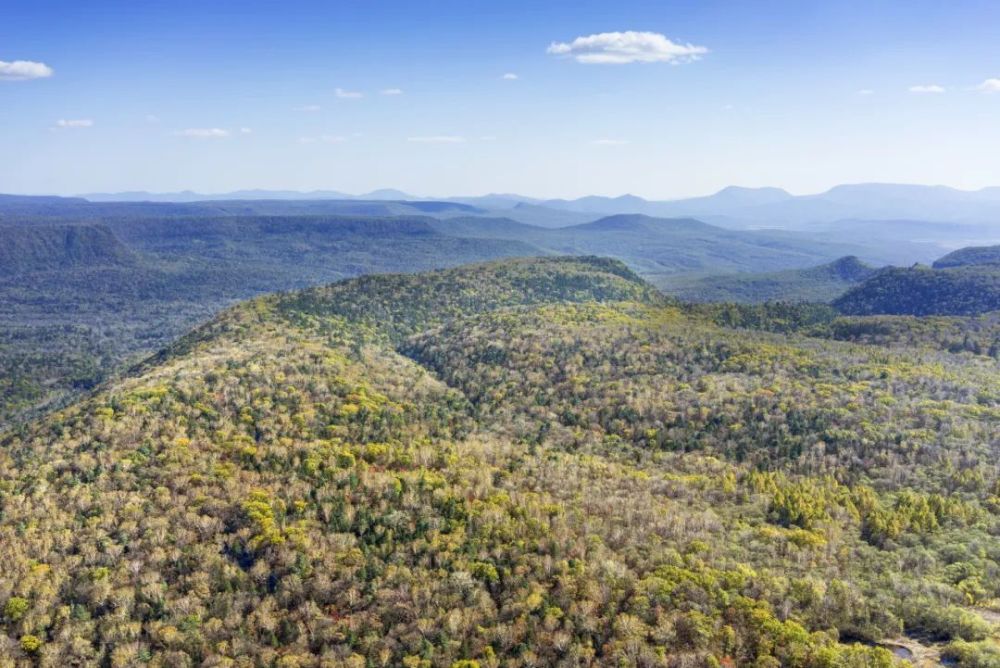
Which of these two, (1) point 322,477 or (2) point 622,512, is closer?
(2) point 622,512

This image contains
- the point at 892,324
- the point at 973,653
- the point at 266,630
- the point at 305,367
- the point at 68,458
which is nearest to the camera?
the point at 973,653

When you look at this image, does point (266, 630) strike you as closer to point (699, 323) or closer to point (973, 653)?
point (973, 653)

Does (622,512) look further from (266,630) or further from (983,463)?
(983,463)

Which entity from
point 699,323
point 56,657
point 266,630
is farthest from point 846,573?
point 699,323

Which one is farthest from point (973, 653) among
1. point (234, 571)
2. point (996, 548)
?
point (234, 571)

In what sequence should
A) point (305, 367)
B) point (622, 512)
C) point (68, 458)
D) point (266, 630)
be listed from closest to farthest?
point (266, 630) → point (622, 512) → point (68, 458) → point (305, 367)

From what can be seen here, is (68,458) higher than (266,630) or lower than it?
higher

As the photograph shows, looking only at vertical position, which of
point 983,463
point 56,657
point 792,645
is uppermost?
point 983,463
